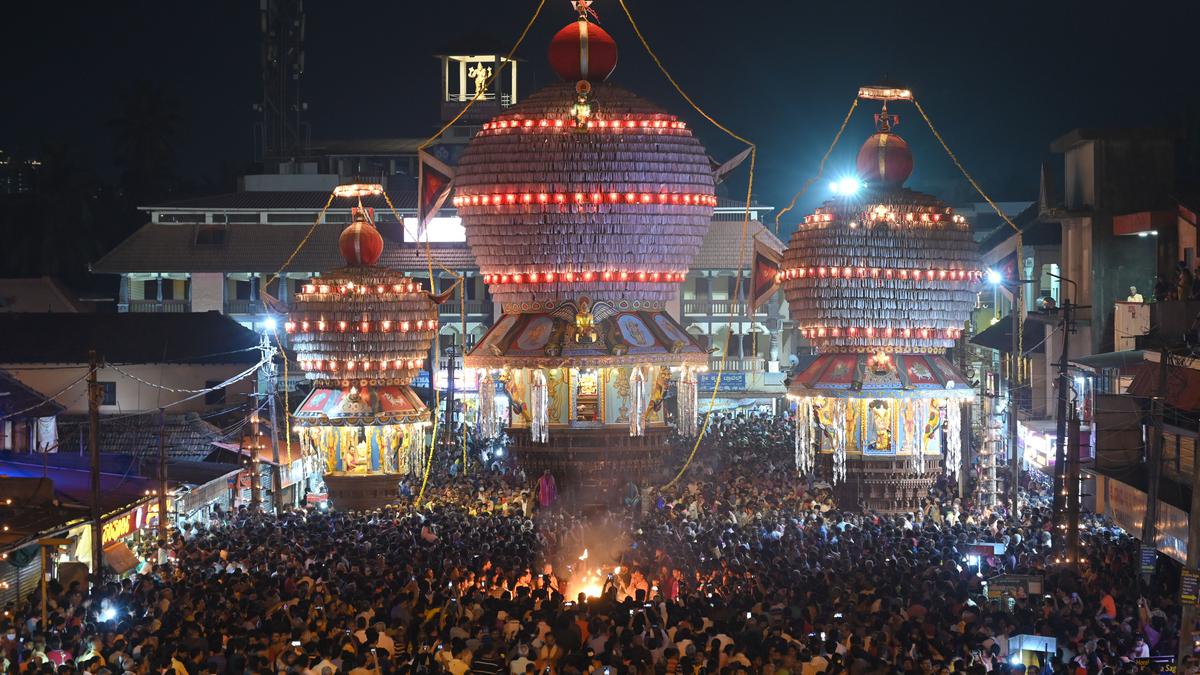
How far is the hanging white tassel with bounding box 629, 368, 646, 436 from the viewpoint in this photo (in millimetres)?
27031

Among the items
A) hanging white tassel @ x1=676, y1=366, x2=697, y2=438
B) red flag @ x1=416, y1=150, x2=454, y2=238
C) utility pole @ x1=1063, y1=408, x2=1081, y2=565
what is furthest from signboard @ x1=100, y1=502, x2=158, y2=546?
utility pole @ x1=1063, y1=408, x2=1081, y2=565

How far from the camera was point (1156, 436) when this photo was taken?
910 inches

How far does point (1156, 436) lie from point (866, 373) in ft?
17.3

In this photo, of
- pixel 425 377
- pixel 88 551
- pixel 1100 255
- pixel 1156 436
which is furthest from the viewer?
pixel 425 377

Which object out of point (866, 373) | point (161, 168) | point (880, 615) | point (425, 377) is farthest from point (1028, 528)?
point (161, 168)

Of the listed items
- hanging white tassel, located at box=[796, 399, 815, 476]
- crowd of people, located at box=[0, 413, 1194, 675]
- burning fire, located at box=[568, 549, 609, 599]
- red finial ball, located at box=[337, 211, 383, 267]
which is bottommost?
burning fire, located at box=[568, 549, 609, 599]

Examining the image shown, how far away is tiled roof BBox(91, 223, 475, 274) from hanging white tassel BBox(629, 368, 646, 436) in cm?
2476

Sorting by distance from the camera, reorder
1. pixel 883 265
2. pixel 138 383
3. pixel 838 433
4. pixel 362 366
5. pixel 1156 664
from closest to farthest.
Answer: pixel 1156 664 < pixel 883 265 < pixel 838 433 < pixel 362 366 < pixel 138 383

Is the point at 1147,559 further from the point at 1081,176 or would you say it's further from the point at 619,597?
the point at 1081,176

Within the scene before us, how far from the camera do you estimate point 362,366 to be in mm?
29641

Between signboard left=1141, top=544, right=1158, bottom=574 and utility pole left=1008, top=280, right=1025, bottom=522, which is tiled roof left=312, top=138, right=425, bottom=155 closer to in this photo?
utility pole left=1008, top=280, right=1025, bottom=522

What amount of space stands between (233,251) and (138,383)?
29.6 ft

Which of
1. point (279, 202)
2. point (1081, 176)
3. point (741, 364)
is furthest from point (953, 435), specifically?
point (279, 202)

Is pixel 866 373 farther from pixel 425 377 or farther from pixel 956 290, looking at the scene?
pixel 425 377
